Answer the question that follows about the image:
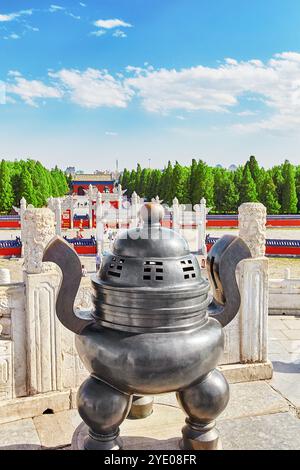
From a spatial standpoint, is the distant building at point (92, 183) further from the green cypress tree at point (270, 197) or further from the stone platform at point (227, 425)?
the stone platform at point (227, 425)

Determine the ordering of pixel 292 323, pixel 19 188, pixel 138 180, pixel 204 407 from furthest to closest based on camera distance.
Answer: pixel 138 180, pixel 19 188, pixel 292 323, pixel 204 407

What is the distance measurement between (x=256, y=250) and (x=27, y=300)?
260 centimetres

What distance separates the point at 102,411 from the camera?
273 cm

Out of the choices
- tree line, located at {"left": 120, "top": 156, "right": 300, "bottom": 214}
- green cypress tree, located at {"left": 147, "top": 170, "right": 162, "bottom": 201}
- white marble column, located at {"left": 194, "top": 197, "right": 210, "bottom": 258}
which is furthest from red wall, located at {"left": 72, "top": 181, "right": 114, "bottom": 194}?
white marble column, located at {"left": 194, "top": 197, "right": 210, "bottom": 258}

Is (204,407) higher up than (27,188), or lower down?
lower down

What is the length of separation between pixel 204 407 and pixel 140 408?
4.24 ft

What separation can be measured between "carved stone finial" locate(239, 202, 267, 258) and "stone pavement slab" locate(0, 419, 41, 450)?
2943mm

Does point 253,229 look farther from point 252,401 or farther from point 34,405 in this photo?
point 34,405

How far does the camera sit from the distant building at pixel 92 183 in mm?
52125

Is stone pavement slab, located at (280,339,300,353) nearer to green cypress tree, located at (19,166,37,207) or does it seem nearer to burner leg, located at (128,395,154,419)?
burner leg, located at (128,395,154,419)

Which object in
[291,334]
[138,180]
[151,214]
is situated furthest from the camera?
[138,180]

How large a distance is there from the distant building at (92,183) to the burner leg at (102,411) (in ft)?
158

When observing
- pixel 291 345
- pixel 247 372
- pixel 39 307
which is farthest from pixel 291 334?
pixel 39 307
